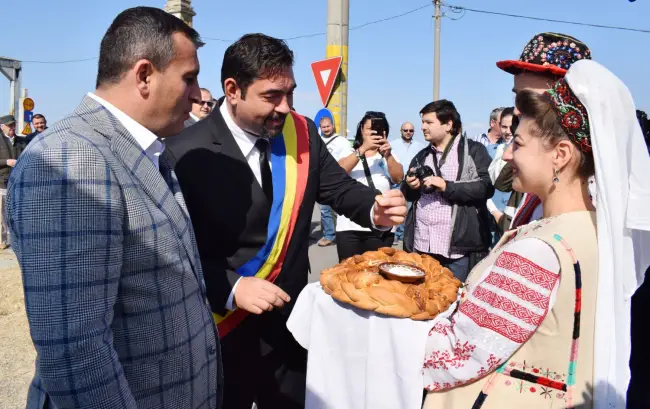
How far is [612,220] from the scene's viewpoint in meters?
1.49

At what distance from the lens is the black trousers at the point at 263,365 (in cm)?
218

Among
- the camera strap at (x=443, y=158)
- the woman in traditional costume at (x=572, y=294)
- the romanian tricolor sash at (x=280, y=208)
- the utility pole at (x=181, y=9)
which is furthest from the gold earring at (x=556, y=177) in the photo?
the utility pole at (x=181, y=9)

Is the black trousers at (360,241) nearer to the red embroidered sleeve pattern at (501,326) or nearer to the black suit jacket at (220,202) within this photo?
the black suit jacket at (220,202)

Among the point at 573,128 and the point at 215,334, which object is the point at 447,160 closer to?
the point at 573,128

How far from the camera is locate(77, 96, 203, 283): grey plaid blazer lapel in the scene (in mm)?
1290

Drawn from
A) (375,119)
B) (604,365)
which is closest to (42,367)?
(604,365)

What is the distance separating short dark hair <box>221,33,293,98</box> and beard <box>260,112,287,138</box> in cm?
15

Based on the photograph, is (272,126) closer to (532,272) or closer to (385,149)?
(532,272)

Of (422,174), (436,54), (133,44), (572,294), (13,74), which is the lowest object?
(572,294)

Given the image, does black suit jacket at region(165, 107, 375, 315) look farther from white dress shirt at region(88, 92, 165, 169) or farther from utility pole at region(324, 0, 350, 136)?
utility pole at region(324, 0, 350, 136)

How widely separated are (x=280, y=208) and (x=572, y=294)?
1.26 m

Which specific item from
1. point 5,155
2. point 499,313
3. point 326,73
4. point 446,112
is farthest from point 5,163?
point 499,313

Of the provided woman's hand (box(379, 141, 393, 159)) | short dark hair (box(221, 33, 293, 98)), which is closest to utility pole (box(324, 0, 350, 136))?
woman's hand (box(379, 141, 393, 159))

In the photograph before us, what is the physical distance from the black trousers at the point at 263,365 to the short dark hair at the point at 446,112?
2655mm
